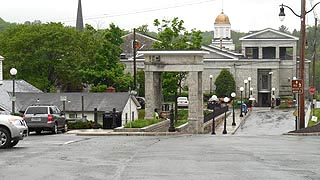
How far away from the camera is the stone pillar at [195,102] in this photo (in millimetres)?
40656

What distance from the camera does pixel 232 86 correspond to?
97.2 m

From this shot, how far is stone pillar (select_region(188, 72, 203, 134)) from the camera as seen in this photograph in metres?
40.7

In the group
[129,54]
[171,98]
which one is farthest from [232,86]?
[129,54]

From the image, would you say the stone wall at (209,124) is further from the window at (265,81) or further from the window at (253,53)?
the window at (253,53)

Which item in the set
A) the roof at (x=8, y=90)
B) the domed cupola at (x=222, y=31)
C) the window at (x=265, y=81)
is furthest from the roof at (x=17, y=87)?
the domed cupola at (x=222, y=31)

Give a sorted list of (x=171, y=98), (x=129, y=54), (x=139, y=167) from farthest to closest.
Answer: (x=129, y=54) → (x=171, y=98) → (x=139, y=167)

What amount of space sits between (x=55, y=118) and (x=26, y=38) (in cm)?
3427

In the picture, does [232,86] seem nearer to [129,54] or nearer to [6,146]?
[129,54]

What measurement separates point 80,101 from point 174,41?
11278mm

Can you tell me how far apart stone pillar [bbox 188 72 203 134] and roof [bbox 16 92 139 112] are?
40.3 ft

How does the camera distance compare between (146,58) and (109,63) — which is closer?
(146,58)

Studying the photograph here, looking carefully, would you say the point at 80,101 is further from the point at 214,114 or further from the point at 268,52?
the point at 268,52

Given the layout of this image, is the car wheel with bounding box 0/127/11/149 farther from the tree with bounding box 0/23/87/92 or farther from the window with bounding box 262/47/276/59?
the window with bounding box 262/47/276/59

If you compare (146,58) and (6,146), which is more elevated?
(146,58)
